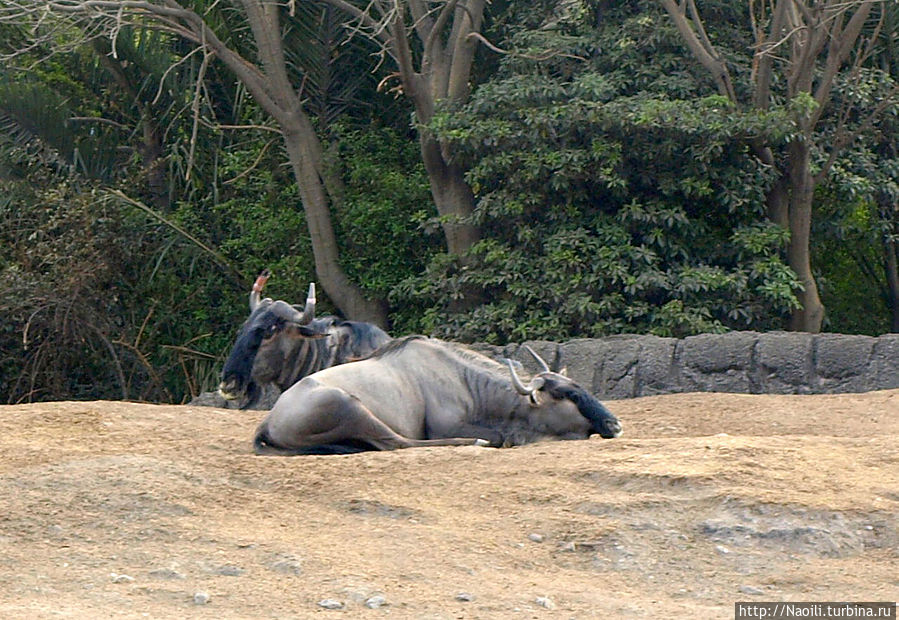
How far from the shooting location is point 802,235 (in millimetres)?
12570

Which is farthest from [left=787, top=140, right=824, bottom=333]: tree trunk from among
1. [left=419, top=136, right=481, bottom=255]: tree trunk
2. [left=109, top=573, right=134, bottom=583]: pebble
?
[left=109, top=573, right=134, bottom=583]: pebble

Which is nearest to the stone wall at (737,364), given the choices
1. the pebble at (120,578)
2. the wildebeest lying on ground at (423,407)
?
the wildebeest lying on ground at (423,407)

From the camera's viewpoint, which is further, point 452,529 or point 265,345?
point 265,345

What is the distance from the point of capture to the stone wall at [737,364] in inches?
378

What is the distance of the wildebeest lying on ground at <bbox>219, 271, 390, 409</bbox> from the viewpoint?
7.81 m

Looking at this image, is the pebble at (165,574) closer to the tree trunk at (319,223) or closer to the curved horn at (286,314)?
the curved horn at (286,314)

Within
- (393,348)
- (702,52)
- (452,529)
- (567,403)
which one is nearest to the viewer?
(452,529)

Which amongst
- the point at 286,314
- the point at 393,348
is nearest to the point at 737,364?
the point at 393,348

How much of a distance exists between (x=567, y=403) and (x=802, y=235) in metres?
6.19

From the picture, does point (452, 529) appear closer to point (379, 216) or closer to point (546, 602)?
point (546, 602)

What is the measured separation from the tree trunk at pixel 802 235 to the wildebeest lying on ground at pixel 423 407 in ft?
19.0

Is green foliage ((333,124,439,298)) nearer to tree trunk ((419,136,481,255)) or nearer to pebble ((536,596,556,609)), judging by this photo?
tree trunk ((419,136,481,255))

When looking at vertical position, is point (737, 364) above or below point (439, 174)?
below

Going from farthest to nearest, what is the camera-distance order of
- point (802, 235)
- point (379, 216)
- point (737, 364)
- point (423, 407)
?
point (379, 216) < point (802, 235) < point (737, 364) < point (423, 407)
